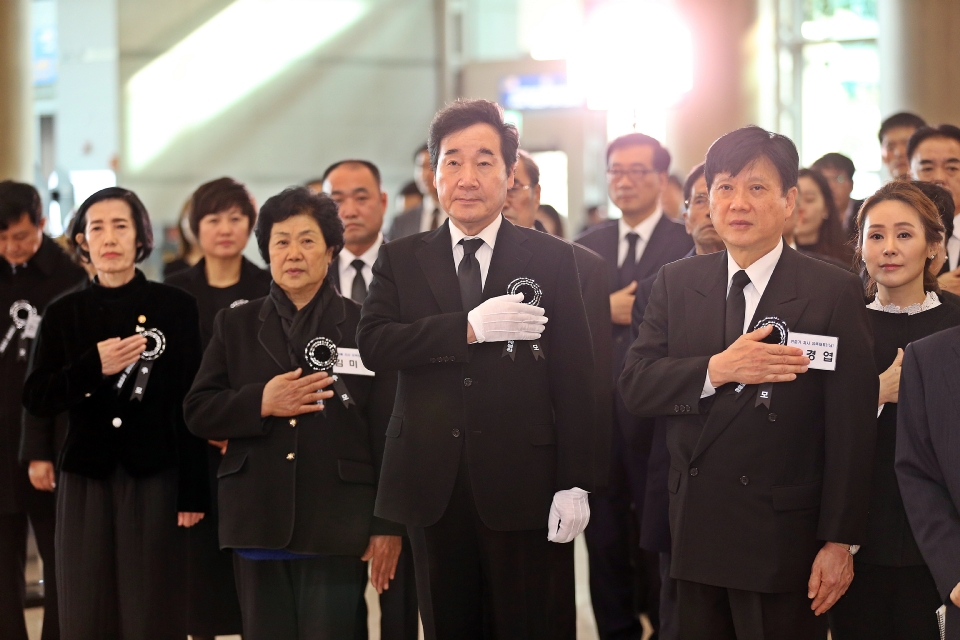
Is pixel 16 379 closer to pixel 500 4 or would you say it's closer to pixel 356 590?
pixel 356 590

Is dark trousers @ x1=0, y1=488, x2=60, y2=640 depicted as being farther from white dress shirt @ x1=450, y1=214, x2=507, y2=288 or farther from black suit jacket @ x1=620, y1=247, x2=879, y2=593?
black suit jacket @ x1=620, y1=247, x2=879, y2=593

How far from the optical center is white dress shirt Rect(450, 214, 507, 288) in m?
2.71

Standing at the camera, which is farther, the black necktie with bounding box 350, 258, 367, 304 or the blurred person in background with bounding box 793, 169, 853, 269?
the blurred person in background with bounding box 793, 169, 853, 269

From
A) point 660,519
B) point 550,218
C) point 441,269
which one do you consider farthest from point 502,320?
point 550,218

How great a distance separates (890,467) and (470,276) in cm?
119

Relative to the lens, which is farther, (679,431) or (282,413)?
(282,413)

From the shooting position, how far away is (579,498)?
102 inches

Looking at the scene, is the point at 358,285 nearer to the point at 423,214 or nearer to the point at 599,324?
the point at 599,324

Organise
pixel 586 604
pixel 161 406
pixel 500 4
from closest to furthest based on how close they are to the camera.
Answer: pixel 161 406
pixel 586 604
pixel 500 4

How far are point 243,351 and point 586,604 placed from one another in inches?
103

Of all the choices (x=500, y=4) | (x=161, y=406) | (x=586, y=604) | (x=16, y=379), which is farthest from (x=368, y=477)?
(x=500, y=4)

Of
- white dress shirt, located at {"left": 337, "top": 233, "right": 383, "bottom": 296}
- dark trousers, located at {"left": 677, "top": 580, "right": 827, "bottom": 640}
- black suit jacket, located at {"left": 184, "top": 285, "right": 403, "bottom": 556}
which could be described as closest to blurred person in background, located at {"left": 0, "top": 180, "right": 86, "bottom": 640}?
white dress shirt, located at {"left": 337, "top": 233, "right": 383, "bottom": 296}

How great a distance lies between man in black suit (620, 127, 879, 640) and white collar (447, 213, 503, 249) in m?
0.52

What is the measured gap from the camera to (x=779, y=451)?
2449 millimetres
